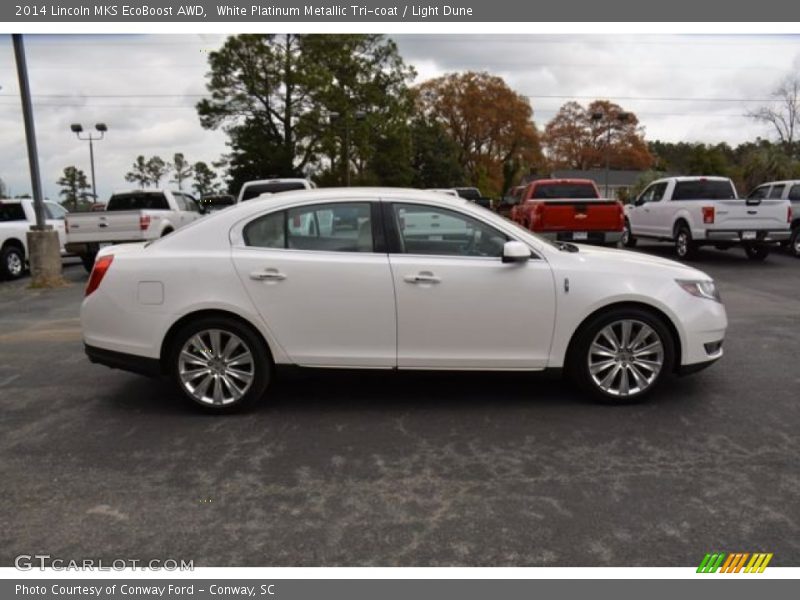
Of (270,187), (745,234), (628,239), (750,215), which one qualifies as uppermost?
(270,187)

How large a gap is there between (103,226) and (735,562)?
13.4 meters

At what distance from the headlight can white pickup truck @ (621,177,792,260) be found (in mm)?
8976

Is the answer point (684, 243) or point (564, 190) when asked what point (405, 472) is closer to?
point (684, 243)

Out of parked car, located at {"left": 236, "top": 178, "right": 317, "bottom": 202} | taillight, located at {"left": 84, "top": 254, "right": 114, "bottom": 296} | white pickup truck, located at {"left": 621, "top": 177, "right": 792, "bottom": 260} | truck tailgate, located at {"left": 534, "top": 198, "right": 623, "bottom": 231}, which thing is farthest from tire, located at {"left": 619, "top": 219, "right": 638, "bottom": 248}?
taillight, located at {"left": 84, "top": 254, "right": 114, "bottom": 296}

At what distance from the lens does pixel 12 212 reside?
15047 millimetres

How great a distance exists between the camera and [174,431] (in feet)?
15.5

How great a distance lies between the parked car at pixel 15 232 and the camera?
14211mm

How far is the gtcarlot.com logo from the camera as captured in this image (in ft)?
9.93

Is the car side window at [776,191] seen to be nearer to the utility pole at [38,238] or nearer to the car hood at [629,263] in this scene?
the car hood at [629,263]

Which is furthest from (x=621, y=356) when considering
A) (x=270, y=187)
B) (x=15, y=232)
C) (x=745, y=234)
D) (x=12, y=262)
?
(x=15, y=232)

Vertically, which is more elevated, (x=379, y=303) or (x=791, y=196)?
(x=791, y=196)

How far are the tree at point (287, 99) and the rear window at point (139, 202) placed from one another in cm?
2518

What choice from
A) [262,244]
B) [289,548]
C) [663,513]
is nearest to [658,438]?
[663,513]

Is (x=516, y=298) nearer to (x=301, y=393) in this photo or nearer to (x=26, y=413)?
(x=301, y=393)
